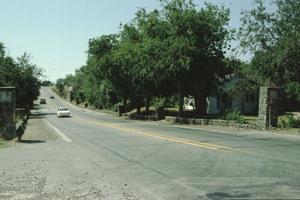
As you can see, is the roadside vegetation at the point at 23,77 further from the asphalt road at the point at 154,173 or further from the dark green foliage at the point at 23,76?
the asphalt road at the point at 154,173

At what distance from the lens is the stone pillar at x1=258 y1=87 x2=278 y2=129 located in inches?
1066

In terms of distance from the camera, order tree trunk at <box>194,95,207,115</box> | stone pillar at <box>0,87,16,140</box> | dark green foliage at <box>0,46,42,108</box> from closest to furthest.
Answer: stone pillar at <box>0,87,16,140</box>
tree trunk at <box>194,95,207,115</box>
dark green foliage at <box>0,46,42,108</box>

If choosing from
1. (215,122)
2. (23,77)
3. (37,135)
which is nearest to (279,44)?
(215,122)

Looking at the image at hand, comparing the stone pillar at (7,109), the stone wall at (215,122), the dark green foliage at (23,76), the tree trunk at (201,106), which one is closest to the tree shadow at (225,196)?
the stone pillar at (7,109)

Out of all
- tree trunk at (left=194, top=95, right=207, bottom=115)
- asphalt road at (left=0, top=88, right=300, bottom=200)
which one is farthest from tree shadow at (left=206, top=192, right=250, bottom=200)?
tree trunk at (left=194, top=95, right=207, bottom=115)

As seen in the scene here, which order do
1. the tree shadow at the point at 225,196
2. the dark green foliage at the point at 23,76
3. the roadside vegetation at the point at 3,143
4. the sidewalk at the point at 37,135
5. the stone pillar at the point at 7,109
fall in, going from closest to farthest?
1. the tree shadow at the point at 225,196
2. the roadside vegetation at the point at 3,143
3. the stone pillar at the point at 7,109
4. the sidewalk at the point at 37,135
5. the dark green foliage at the point at 23,76

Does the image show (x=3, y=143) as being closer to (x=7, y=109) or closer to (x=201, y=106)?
(x=7, y=109)

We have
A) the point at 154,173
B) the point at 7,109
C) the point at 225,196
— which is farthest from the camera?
the point at 7,109

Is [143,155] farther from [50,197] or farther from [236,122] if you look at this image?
[236,122]

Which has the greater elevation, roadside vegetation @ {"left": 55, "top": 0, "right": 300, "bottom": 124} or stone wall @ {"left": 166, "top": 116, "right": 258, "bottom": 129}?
roadside vegetation @ {"left": 55, "top": 0, "right": 300, "bottom": 124}

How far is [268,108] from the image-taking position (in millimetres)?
27000

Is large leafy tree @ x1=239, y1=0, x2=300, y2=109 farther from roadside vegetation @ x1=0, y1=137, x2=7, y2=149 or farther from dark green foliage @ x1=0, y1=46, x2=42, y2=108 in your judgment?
dark green foliage @ x1=0, y1=46, x2=42, y2=108

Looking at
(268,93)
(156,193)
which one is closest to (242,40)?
(268,93)

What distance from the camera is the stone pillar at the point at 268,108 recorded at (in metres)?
27.1
